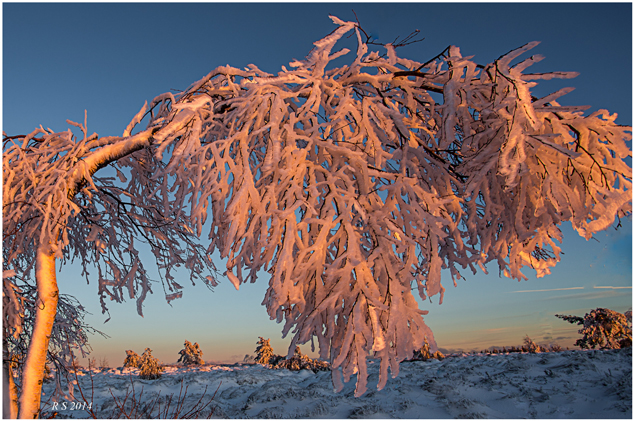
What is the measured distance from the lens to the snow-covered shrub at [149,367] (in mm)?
15734

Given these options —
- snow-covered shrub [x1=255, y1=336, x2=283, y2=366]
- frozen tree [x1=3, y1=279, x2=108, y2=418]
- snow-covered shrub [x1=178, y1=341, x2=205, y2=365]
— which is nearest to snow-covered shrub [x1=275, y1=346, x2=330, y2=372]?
snow-covered shrub [x1=255, y1=336, x2=283, y2=366]

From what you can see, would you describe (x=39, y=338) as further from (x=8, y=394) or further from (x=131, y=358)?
(x=131, y=358)

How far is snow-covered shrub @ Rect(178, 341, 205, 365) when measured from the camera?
20.7 metres

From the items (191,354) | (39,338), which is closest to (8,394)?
(39,338)

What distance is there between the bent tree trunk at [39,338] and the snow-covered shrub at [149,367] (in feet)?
39.3

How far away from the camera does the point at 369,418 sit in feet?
23.8

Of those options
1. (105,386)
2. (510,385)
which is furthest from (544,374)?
(105,386)

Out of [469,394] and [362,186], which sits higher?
[362,186]

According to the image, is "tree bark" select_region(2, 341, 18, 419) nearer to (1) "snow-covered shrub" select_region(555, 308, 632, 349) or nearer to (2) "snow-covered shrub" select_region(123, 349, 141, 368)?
(2) "snow-covered shrub" select_region(123, 349, 141, 368)

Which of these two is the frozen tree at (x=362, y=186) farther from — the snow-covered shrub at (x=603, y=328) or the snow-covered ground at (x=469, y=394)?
the snow-covered shrub at (x=603, y=328)

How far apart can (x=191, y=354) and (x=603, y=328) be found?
17867 mm

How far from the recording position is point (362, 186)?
4.15 m

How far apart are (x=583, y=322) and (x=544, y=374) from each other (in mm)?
9149

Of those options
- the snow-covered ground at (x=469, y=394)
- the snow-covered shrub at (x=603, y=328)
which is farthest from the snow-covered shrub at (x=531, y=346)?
the snow-covered ground at (x=469, y=394)
